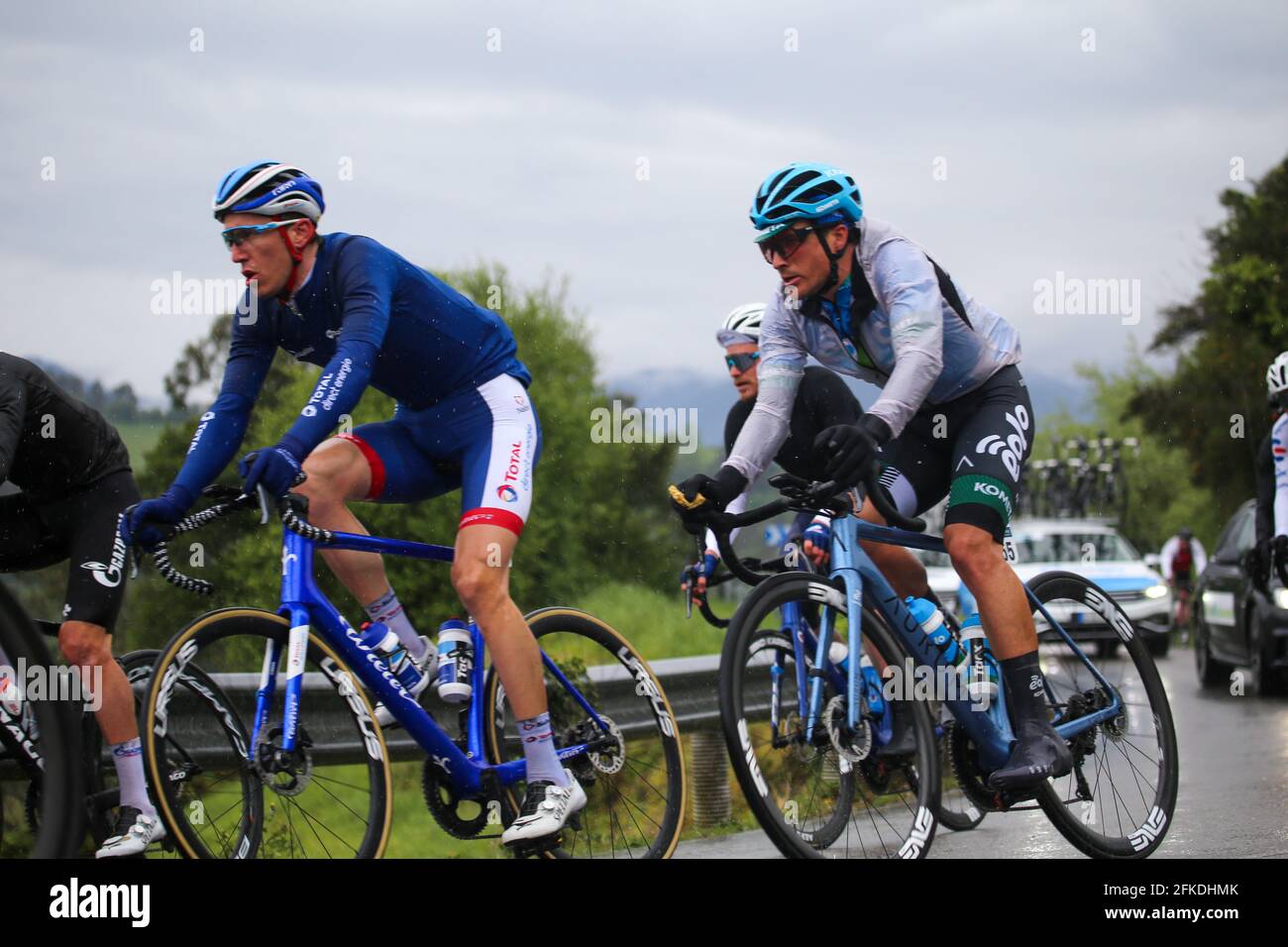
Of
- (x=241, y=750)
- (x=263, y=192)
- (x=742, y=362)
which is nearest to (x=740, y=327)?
(x=742, y=362)

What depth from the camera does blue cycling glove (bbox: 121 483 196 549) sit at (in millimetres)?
4594


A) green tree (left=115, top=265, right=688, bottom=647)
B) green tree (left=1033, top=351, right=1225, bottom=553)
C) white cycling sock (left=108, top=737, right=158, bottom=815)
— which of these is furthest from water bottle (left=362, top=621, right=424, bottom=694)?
green tree (left=1033, top=351, right=1225, bottom=553)

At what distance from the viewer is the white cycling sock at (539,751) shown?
5160mm

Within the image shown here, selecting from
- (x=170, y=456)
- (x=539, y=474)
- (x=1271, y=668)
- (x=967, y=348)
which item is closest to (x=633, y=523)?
(x=539, y=474)

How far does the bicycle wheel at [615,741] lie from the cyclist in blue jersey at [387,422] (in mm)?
371

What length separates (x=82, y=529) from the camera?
541 cm

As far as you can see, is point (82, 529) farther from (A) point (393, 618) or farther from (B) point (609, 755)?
(B) point (609, 755)

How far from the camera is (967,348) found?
561cm

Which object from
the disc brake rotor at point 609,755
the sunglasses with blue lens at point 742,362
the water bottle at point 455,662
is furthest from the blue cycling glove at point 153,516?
the sunglasses with blue lens at point 742,362

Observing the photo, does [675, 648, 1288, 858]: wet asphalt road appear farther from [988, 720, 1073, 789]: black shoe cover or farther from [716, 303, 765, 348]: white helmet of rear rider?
[716, 303, 765, 348]: white helmet of rear rider

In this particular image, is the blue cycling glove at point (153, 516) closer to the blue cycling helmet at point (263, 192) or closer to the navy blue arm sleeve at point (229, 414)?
the navy blue arm sleeve at point (229, 414)

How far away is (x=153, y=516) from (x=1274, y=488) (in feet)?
22.9

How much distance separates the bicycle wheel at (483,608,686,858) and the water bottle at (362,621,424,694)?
27cm
